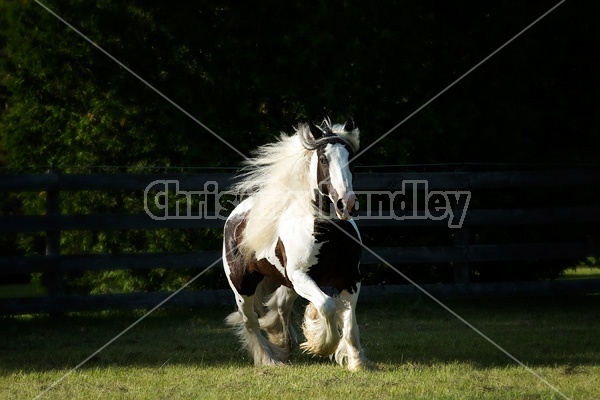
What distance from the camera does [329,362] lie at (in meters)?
7.00

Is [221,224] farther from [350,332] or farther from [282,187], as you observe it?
[350,332]

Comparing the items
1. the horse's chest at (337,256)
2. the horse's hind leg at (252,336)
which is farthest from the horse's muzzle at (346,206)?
the horse's hind leg at (252,336)

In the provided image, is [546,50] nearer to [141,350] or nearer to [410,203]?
[410,203]

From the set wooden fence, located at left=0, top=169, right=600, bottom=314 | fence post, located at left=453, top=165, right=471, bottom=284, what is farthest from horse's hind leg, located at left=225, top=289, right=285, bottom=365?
fence post, located at left=453, top=165, right=471, bottom=284

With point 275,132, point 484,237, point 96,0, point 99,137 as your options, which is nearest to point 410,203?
point 484,237

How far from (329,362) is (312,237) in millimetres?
1334

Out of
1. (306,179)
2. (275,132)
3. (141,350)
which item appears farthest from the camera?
(275,132)

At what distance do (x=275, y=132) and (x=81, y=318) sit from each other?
10.6ft

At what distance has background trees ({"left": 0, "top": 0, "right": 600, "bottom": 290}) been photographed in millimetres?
10227

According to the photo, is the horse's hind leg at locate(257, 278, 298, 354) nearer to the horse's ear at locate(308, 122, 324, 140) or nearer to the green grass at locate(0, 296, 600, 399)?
the green grass at locate(0, 296, 600, 399)

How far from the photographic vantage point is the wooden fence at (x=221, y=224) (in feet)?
30.3

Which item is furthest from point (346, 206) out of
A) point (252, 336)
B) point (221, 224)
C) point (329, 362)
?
point (221, 224)

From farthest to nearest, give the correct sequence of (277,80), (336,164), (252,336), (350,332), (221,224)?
(277,80)
(221,224)
(252,336)
(350,332)
(336,164)

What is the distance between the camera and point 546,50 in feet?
34.2
